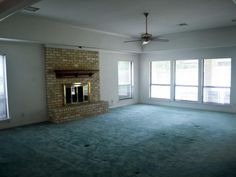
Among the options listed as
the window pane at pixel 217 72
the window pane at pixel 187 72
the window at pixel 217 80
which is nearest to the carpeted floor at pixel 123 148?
the window at pixel 217 80

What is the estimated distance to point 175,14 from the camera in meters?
5.62

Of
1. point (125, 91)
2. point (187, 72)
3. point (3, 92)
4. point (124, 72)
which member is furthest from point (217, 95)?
point (3, 92)

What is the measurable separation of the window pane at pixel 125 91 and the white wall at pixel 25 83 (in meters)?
3.82

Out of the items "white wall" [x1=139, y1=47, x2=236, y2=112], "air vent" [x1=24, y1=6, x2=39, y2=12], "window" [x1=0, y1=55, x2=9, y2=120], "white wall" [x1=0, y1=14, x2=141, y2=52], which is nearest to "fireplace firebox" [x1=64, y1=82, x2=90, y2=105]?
"white wall" [x1=0, y1=14, x2=141, y2=52]

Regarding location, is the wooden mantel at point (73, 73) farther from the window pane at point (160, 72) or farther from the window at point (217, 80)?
the window at point (217, 80)

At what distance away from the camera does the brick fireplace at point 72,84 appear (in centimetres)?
697

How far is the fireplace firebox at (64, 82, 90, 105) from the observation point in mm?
7463

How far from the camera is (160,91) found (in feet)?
33.2

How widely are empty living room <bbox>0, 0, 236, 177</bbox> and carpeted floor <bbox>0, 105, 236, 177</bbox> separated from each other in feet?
0.07

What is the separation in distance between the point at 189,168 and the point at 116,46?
5967 millimetres

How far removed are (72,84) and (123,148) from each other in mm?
3853

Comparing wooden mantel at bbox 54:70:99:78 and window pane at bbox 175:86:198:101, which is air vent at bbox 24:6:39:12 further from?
window pane at bbox 175:86:198:101

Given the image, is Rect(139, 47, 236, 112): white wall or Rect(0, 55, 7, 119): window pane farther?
Rect(139, 47, 236, 112): white wall

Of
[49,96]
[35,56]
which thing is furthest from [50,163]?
[35,56]
